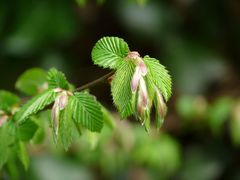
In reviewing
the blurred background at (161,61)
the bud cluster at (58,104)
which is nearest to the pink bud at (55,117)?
the bud cluster at (58,104)

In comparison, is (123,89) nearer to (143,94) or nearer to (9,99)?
(143,94)

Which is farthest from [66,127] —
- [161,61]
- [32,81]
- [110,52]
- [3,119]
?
[161,61]

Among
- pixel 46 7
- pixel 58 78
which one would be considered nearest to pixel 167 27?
pixel 46 7

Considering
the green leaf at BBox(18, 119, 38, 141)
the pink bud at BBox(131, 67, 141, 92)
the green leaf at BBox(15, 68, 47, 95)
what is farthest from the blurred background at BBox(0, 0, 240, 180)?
the pink bud at BBox(131, 67, 141, 92)

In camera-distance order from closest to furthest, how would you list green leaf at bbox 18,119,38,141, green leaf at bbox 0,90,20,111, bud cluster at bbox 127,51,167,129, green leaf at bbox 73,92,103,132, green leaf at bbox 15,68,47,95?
bud cluster at bbox 127,51,167,129 → green leaf at bbox 73,92,103,132 → green leaf at bbox 18,119,38,141 → green leaf at bbox 0,90,20,111 → green leaf at bbox 15,68,47,95

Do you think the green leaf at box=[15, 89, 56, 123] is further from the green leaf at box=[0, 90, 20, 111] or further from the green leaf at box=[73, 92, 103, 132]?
the green leaf at box=[0, 90, 20, 111]

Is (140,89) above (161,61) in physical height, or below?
below

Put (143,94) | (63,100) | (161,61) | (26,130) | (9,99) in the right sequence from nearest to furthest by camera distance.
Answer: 1. (143,94)
2. (63,100)
3. (26,130)
4. (9,99)
5. (161,61)
